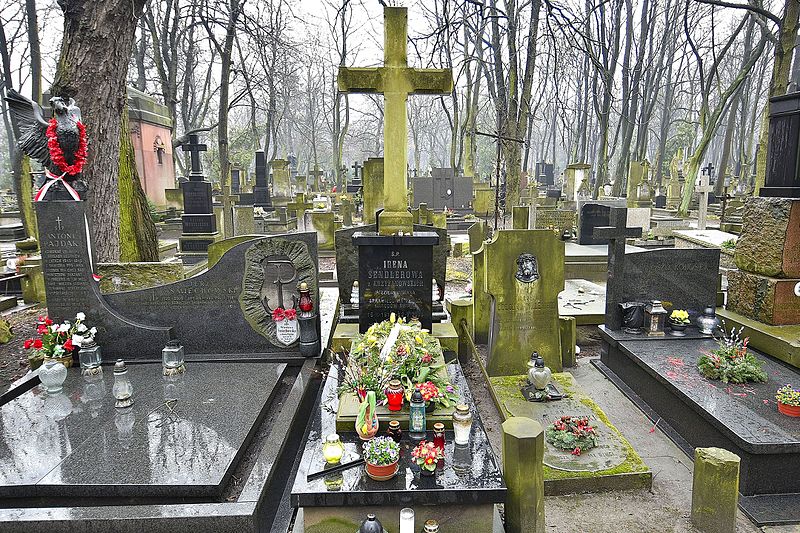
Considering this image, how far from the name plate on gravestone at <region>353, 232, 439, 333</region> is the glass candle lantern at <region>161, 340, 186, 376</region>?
221 centimetres

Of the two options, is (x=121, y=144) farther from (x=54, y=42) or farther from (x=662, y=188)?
(x=662, y=188)

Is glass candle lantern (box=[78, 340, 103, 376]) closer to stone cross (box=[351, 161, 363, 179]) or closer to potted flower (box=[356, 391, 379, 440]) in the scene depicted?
potted flower (box=[356, 391, 379, 440])

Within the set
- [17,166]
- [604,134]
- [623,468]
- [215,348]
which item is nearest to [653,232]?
[604,134]

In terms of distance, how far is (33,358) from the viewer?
6070mm

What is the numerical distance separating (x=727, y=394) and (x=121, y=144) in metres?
10.6

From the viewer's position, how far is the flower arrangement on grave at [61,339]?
5.87 meters

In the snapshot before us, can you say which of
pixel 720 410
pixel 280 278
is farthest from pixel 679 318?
pixel 280 278

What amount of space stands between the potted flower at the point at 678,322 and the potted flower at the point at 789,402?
1.91 meters

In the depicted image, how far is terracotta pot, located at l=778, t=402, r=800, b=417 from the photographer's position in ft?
15.2

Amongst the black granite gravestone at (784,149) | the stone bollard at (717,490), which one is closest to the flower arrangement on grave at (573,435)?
the stone bollard at (717,490)

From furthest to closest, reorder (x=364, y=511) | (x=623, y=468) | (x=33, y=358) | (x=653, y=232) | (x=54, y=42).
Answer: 1. (x=54, y=42)
2. (x=653, y=232)
3. (x=33, y=358)
4. (x=623, y=468)
5. (x=364, y=511)

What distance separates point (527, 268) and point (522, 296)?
1.22 ft

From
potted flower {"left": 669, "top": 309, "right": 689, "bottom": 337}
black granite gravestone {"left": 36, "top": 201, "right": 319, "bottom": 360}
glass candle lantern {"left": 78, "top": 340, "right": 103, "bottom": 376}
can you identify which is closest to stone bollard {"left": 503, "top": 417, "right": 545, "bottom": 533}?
black granite gravestone {"left": 36, "top": 201, "right": 319, "bottom": 360}

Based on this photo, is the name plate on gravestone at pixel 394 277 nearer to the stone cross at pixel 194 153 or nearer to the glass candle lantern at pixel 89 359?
the glass candle lantern at pixel 89 359
